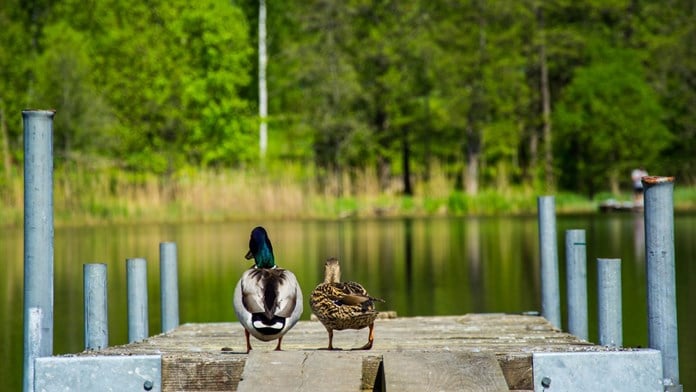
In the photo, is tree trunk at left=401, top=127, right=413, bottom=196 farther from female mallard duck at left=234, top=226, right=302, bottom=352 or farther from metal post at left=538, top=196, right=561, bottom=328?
female mallard duck at left=234, top=226, right=302, bottom=352

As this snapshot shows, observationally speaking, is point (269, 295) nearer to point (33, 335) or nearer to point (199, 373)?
point (199, 373)

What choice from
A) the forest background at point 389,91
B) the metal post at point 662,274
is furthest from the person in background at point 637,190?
the metal post at point 662,274

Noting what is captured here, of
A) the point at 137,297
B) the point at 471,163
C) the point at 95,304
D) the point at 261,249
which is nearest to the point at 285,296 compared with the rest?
the point at 261,249

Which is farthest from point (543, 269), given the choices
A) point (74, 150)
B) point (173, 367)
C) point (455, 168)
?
point (455, 168)

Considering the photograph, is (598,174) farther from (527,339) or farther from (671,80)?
(527,339)

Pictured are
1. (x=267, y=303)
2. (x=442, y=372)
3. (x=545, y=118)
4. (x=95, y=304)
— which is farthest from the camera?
(x=545, y=118)

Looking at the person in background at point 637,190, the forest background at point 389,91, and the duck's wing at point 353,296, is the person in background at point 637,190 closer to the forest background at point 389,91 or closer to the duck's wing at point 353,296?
the forest background at point 389,91

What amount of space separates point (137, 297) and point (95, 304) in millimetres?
1180

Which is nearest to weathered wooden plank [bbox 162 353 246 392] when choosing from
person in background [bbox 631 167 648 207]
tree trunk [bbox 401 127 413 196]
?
person in background [bbox 631 167 648 207]

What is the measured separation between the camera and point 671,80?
49.2m

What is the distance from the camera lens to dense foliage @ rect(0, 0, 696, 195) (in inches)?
1821

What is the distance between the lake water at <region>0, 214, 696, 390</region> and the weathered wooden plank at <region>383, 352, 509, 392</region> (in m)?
6.10

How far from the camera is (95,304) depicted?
33.1 feet

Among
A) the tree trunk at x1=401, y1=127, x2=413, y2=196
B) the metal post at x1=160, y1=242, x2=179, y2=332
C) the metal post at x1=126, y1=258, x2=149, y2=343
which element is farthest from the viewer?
the tree trunk at x1=401, y1=127, x2=413, y2=196
